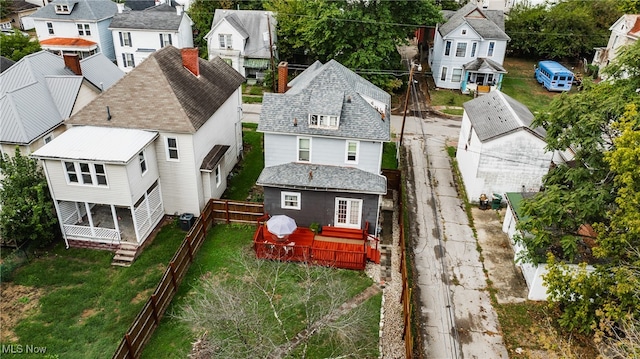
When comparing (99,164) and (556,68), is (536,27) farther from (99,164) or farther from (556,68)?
(99,164)

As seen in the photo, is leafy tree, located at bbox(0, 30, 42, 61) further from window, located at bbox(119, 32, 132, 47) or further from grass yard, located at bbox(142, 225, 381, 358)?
grass yard, located at bbox(142, 225, 381, 358)

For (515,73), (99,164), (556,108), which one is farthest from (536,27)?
(99,164)

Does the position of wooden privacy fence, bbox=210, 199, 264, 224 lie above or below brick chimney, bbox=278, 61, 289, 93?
below

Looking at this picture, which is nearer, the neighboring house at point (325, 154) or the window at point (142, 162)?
the window at point (142, 162)

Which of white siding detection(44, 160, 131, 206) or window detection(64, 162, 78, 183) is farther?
window detection(64, 162, 78, 183)

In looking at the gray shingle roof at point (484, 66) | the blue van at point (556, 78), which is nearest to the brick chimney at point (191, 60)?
the gray shingle roof at point (484, 66)

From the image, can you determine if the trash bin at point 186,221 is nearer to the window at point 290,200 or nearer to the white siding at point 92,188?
the white siding at point 92,188

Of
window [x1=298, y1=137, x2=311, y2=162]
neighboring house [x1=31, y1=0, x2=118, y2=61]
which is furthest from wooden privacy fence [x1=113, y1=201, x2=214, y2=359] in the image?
neighboring house [x1=31, y1=0, x2=118, y2=61]
